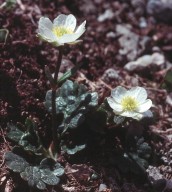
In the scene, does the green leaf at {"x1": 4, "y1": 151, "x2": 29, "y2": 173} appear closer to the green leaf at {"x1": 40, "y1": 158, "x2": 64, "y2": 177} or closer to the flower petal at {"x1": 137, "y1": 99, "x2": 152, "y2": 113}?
the green leaf at {"x1": 40, "y1": 158, "x2": 64, "y2": 177}

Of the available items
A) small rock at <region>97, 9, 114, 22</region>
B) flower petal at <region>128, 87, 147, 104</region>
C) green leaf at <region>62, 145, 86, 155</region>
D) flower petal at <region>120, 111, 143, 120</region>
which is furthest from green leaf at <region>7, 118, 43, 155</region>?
small rock at <region>97, 9, 114, 22</region>

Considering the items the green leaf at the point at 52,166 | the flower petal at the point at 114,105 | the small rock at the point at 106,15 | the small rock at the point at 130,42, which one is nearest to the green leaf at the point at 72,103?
the flower petal at the point at 114,105

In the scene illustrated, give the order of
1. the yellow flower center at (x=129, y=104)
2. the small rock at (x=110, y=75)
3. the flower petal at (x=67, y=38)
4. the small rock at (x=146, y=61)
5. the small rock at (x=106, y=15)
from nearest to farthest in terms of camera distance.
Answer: the flower petal at (x=67, y=38) → the yellow flower center at (x=129, y=104) → the small rock at (x=110, y=75) → the small rock at (x=146, y=61) → the small rock at (x=106, y=15)

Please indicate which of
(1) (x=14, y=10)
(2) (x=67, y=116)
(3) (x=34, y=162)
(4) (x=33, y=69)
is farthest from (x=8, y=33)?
(3) (x=34, y=162)

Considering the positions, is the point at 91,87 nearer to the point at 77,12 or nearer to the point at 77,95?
the point at 77,95

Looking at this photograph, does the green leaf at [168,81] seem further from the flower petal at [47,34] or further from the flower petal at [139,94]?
the flower petal at [47,34]

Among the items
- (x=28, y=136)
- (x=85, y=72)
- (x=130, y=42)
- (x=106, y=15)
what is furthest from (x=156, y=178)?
(x=106, y=15)

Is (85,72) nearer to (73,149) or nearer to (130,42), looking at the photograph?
(130,42)
